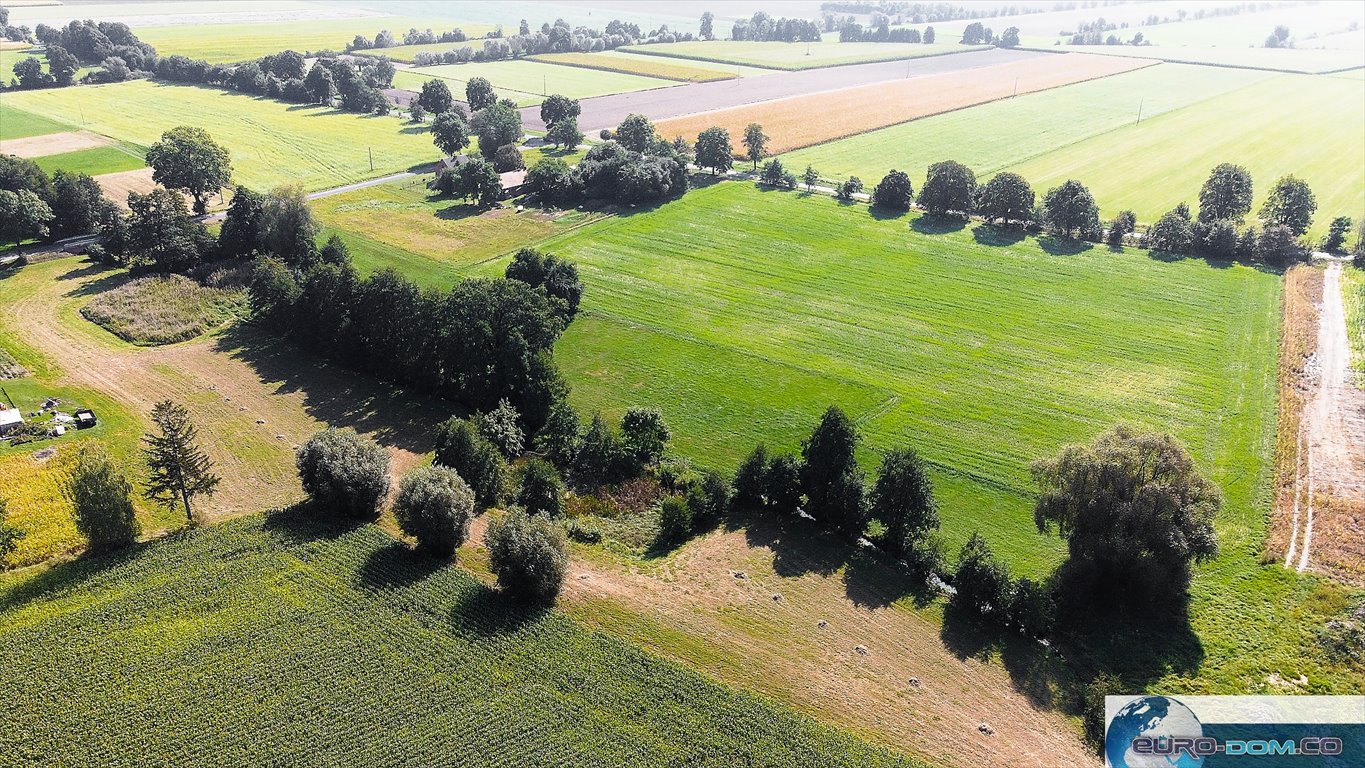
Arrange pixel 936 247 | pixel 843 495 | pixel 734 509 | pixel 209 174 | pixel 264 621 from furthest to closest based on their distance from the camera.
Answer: pixel 209 174 < pixel 936 247 < pixel 734 509 < pixel 843 495 < pixel 264 621

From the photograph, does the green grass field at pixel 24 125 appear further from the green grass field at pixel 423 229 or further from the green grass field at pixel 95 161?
the green grass field at pixel 423 229

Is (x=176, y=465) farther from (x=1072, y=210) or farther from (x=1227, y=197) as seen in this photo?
(x=1227, y=197)

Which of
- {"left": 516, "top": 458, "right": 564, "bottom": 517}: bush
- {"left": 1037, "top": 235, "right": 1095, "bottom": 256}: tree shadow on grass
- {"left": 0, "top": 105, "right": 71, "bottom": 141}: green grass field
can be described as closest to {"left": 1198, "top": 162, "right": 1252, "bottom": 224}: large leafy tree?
{"left": 1037, "top": 235, "right": 1095, "bottom": 256}: tree shadow on grass

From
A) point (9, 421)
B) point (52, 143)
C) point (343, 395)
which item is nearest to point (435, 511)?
point (343, 395)

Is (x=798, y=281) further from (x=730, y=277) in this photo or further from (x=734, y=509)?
(x=734, y=509)

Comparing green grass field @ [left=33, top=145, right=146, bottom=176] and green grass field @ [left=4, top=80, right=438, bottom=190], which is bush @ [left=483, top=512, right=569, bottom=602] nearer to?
green grass field @ [left=4, top=80, right=438, bottom=190]

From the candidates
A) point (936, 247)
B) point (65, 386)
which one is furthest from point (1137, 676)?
point (65, 386)
